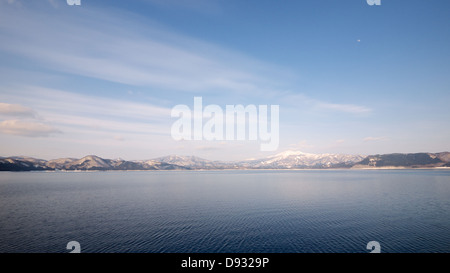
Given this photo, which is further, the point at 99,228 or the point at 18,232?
the point at 99,228

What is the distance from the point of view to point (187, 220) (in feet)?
175

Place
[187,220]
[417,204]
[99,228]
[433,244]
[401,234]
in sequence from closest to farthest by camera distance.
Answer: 1. [433,244]
2. [401,234]
3. [99,228]
4. [187,220]
5. [417,204]

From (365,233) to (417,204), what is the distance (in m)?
45.5
